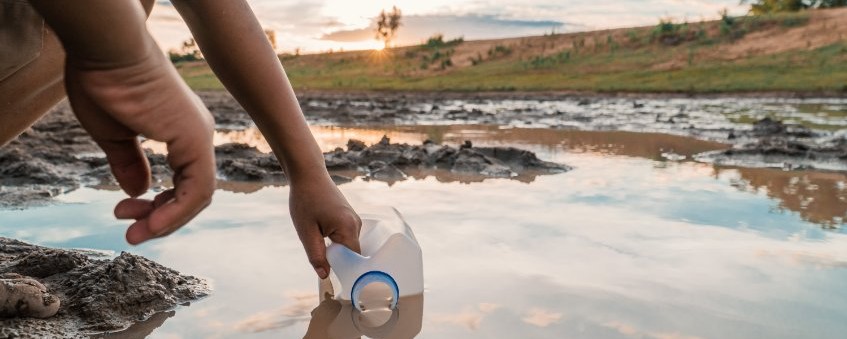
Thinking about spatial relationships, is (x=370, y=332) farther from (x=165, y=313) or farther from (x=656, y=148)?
(x=656, y=148)

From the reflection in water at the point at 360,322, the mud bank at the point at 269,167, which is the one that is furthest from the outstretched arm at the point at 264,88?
the mud bank at the point at 269,167

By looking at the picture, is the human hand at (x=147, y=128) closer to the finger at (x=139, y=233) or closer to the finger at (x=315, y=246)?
the finger at (x=139, y=233)

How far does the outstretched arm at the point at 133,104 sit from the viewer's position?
1.05 metres

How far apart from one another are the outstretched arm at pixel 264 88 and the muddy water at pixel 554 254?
0.36m

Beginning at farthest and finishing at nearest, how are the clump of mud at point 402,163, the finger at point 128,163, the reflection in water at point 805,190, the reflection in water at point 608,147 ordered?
the clump of mud at point 402,163
the reflection in water at point 608,147
the reflection in water at point 805,190
the finger at point 128,163

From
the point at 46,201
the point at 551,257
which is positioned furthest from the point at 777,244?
the point at 46,201

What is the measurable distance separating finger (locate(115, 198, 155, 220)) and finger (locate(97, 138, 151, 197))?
46 millimetres

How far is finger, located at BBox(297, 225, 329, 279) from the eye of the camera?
5.87ft

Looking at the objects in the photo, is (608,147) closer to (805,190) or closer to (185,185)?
(805,190)

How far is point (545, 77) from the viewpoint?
28547 millimetres

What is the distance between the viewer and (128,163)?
1189mm

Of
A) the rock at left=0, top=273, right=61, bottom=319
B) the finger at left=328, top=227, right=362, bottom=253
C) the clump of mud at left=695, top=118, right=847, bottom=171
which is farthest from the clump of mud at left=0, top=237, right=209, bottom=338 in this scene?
the clump of mud at left=695, top=118, right=847, bottom=171

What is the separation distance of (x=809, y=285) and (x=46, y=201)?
3133 millimetres

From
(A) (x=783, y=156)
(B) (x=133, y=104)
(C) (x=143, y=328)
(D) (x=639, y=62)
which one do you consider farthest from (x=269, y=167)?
(D) (x=639, y=62)
